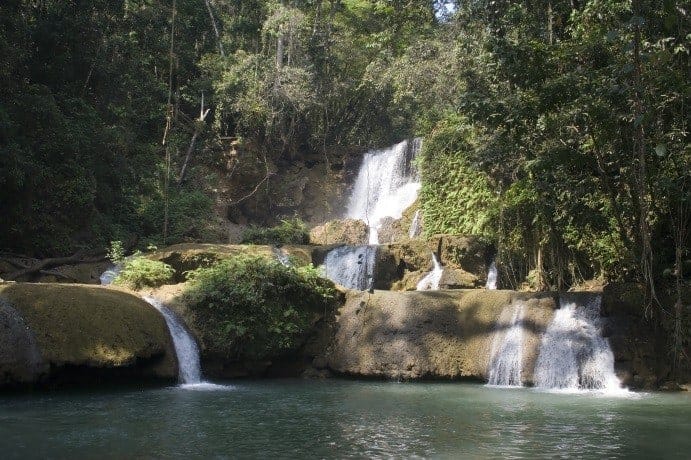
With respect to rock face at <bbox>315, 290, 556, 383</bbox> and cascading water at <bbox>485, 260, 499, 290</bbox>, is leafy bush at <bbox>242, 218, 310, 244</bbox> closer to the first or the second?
cascading water at <bbox>485, 260, 499, 290</bbox>

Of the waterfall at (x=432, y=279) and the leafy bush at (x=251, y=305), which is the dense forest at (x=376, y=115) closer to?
the waterfall at (x=432, y=279)

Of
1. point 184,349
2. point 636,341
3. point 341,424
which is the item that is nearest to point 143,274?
point 184,349

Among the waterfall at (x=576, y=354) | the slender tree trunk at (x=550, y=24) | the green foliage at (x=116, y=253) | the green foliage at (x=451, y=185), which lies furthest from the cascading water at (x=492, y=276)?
the green foliage at (x=116, y=253)

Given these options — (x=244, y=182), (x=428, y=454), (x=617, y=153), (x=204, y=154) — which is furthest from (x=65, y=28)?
(x=428, y=454)

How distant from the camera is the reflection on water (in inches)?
303

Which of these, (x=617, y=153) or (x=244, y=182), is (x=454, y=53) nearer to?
(x=617, y=153)

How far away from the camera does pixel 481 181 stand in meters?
22.5

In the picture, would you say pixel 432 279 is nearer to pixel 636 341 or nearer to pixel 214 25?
pixel 636 341

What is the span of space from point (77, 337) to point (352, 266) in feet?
34.2

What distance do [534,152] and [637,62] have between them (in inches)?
397

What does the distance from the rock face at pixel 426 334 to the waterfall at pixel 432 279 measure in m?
3.91

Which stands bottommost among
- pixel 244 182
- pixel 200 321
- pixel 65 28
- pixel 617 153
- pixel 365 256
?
pixel 200 321

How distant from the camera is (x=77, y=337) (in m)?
12.1

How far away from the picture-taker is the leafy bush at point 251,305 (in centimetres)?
1462
